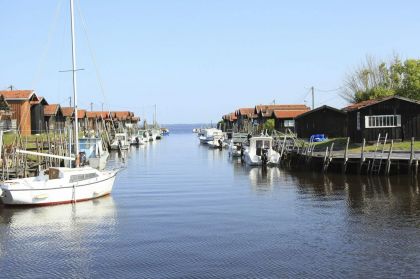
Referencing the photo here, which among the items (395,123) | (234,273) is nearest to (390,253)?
(234,273)

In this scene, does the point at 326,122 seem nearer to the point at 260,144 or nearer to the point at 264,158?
the point at 260,144

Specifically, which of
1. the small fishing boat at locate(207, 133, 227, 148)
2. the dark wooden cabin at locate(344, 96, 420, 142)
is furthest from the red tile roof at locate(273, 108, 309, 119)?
the dark wooden cabin at locate(344, 96, 420, 142)

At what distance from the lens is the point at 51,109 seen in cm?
8950

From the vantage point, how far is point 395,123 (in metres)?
53.7

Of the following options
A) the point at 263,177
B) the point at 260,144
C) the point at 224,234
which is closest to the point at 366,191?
the point at 263,177

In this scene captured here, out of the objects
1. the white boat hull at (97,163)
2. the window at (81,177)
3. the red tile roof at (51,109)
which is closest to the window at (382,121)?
the white boat hull at (97,163)

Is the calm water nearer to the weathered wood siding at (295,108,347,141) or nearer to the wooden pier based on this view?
the wooden pier

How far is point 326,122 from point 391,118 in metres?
21.7

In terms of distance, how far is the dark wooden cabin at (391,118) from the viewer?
175 ft

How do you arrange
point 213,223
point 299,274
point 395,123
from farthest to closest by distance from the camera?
1. point 395,123
2. point 213,223
3. point 299,274

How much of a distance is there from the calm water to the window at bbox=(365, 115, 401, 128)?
1546 cm

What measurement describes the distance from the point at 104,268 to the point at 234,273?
15.0ft

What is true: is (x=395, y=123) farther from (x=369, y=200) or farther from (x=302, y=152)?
(x=369, y=200)

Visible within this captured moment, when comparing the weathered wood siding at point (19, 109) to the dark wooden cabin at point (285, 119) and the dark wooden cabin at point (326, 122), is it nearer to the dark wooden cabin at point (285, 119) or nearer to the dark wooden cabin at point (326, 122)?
the dark wooden cabin at point (326, 122)
